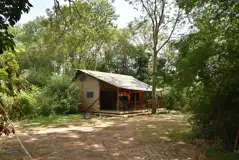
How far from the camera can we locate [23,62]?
31.5m

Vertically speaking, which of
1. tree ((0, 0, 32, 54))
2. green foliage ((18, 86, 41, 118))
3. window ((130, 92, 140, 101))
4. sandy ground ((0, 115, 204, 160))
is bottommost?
sandy ground ((0, 115, 204, 160))

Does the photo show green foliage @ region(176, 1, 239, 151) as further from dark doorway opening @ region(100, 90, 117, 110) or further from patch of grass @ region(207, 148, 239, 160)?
dark doorway opening @ region(100, 90, 117, 110)

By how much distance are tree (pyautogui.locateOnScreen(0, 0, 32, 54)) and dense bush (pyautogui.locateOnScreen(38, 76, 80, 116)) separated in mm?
15125

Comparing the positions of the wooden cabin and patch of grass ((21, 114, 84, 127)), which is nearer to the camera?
patch of grass ((21, 114, 84, 127))

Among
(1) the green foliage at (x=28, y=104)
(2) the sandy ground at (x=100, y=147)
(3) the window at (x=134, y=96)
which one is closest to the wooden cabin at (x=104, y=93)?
(3) the window at (x=134, y=96)

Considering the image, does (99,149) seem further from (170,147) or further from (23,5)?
(23,5)

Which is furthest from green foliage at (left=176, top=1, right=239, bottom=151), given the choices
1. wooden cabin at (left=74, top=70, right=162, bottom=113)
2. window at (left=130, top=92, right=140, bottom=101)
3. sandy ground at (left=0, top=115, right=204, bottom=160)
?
window at (left=130, top=92, right=140, bottom=101)

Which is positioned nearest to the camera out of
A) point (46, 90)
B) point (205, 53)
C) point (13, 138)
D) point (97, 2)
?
point (205, 53)

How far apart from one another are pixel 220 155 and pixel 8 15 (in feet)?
21.8

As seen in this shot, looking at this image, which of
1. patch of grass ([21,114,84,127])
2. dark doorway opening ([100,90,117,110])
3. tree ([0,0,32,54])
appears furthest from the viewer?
dark doorway opening ([100,90,117,110])

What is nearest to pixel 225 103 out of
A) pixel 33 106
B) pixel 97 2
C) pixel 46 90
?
pixel 33 106

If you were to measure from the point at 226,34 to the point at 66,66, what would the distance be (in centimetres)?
3056

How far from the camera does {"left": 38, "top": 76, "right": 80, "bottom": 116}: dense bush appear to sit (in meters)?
17.9

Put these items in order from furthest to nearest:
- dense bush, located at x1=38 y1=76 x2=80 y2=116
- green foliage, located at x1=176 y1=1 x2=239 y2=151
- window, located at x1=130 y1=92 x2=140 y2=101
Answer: window, located at x1=130 y1=92 x2=140 y2=101 → dense bush, located at x1=38 y1=76 x2=80 y2=116 → green foliage, located at x1=176 y1=1 x2=239 y2=151
